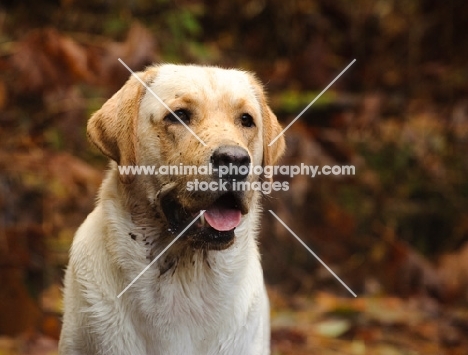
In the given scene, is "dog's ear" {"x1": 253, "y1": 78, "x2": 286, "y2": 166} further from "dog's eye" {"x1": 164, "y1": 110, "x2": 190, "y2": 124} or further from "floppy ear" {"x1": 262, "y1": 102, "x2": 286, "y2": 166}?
"dog's eye" {"x1": 164, "y1": 110, "x2": 190, "y2": 124}

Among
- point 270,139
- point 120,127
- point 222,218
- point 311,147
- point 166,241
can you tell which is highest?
point 120,127

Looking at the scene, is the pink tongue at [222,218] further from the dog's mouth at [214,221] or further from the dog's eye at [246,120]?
the dog's eye at [246,120]

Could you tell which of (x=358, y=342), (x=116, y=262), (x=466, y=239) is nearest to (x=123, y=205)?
(x=116, y=262)

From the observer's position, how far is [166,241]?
3461 mm


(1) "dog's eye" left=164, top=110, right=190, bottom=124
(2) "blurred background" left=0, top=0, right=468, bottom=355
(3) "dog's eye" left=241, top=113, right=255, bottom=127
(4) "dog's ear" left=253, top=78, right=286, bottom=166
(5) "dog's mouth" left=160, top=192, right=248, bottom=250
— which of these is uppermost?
(1) "dog's eye" left=164, top=110, right=190, bottom=124

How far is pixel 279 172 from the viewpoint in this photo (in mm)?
6453

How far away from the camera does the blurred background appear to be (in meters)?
5.44

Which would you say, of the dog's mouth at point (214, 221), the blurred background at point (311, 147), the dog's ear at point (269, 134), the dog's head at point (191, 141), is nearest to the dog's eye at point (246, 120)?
the dog's head at point (191, 141)

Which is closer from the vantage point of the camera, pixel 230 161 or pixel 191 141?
pixel 230 161

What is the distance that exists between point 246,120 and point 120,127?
0.60 metres

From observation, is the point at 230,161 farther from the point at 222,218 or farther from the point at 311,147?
the point at 311,147

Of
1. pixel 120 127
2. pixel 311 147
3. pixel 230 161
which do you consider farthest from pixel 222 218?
pixel 311 147

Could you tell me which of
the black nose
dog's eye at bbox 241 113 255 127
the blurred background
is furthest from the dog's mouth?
the blurred background

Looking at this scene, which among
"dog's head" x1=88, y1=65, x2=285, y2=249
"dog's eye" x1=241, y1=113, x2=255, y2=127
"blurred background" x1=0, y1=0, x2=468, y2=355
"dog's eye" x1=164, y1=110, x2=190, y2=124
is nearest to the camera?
"dog's head" x1=88, y1=65, x2=285, y2=249
